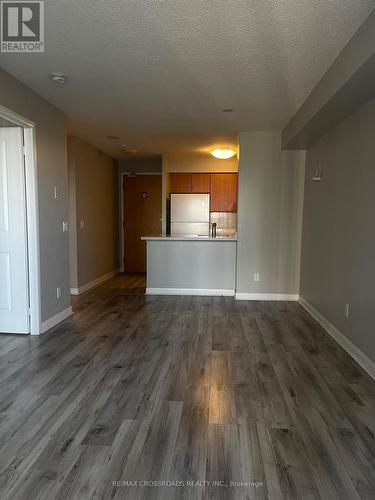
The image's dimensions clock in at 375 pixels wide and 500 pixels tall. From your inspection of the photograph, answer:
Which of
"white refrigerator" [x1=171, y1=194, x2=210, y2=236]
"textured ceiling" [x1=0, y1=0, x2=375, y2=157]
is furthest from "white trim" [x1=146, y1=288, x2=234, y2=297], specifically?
"textured ceiling" [x1=0, y1=0, x2=375, y2=157]

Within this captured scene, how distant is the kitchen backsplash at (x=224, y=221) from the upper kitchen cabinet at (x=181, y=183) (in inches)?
29.5

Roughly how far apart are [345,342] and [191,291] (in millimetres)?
2693

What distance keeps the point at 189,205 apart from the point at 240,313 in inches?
125

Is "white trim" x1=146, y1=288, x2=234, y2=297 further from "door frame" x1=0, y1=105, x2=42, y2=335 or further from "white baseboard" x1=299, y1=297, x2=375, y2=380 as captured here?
"door frame" x1=0, y1=105, x2=42, y2=335

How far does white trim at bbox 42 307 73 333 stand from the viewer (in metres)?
3.66

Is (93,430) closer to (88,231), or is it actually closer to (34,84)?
(34,84)

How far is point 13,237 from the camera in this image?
11.3ft

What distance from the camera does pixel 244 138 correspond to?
493cm

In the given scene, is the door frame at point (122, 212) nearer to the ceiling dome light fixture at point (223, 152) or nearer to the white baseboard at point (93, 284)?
the white baseboard at point (93, 284)

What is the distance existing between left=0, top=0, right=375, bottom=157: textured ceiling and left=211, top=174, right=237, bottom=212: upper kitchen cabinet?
2740 mm

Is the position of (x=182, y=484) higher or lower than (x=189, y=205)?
lower

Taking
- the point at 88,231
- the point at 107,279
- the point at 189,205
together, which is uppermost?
the point at 189,205

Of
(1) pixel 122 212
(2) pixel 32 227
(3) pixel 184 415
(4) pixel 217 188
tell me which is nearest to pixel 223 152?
(4) pixel 217 188

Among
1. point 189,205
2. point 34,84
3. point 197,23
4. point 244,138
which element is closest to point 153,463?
point 197,23
